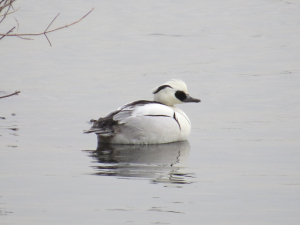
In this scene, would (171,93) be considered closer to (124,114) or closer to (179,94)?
(179,94)

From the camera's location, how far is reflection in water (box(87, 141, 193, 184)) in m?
7.56

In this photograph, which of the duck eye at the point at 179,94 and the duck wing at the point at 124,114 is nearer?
the duck wing at the point at 124,114

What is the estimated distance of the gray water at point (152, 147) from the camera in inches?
256

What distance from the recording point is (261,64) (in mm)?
16000

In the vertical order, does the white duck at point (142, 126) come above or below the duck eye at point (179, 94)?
below

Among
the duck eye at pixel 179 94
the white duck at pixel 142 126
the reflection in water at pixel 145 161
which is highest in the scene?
the duck eye at pixel 179 94

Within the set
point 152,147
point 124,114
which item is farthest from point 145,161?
point 124,114

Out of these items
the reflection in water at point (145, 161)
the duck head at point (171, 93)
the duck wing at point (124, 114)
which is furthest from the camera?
the duck head at point (171, 93)

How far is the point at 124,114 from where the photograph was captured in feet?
30.5

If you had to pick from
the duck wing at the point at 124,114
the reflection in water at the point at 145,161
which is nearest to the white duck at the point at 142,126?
the duck wing at the point at 124,114

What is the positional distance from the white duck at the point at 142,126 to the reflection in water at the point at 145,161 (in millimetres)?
105

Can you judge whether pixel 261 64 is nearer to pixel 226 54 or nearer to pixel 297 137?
pixel 226 54

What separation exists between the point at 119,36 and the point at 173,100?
1093 centimetres

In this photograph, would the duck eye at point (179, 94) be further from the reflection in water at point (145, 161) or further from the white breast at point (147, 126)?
the reflection in water at point (145, 161)
